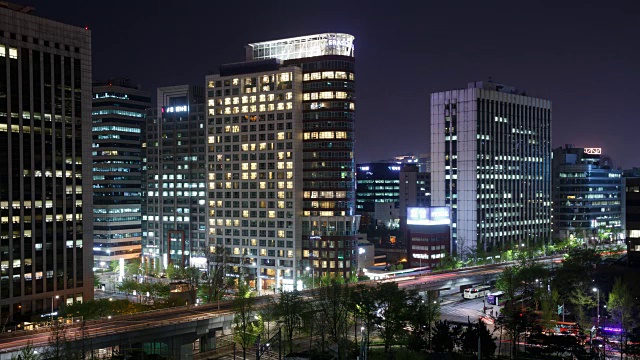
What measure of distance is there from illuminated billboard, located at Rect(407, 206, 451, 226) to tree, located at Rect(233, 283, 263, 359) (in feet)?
265

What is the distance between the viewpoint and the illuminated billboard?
16862cm

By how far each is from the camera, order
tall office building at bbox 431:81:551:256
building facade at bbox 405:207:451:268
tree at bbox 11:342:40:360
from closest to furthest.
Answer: tree at bbox 11:342:40:360, building facade at bbox 405:207:451:268, tall office building at bbox 431:81:551:256

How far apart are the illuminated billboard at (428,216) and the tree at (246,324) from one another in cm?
8069

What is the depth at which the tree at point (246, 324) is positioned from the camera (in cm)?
8675

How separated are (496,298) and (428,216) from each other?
1849 inches

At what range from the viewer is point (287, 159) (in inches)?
6142

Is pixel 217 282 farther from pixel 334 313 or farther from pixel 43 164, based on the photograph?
pixel 334 313

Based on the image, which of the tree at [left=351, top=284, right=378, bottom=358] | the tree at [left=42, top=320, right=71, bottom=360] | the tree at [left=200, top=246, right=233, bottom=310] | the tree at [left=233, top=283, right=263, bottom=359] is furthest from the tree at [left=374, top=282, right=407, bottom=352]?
the tree at [left=42, top=320, right=71, bottom=360]

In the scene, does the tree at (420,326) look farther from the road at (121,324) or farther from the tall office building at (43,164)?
the tall office building at (43,164)

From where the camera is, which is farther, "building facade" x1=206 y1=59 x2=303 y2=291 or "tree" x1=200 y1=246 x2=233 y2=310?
"building facade" x1=206 y1=59 x2=303 y2=291

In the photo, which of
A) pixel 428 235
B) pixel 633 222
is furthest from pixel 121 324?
pixel 428 235

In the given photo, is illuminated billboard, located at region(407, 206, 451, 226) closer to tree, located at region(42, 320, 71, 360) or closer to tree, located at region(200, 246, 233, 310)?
tree, located at region(200, 246, 233, 310)

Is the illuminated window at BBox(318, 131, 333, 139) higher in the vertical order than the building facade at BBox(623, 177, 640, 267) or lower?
higher

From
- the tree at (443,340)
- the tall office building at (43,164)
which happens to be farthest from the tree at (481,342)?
the tall office building at (43,164)
